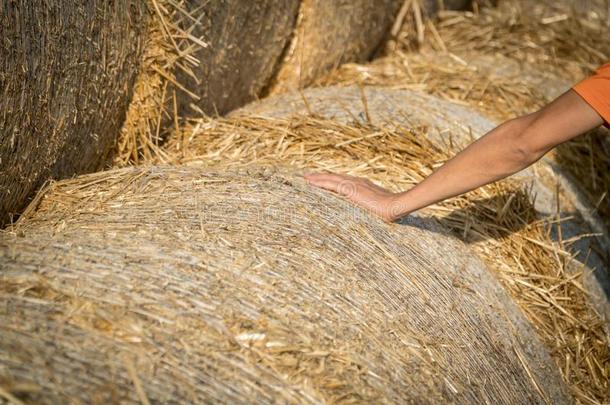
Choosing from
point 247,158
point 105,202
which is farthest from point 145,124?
point 105,202

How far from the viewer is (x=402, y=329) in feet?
6.50

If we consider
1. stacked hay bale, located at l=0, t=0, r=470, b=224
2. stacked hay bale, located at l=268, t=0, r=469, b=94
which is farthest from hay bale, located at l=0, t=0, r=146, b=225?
stacked hay bale, located at l=268, t=0, r=469, b=94

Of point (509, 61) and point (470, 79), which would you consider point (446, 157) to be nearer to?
point (470, 79)

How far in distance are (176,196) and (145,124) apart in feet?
2.55

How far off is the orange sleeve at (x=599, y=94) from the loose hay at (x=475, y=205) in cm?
74

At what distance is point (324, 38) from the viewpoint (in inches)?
151

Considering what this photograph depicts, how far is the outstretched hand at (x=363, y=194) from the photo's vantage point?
241 centimetres

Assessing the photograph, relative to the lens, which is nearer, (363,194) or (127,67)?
(363,194)

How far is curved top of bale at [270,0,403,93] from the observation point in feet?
12.2

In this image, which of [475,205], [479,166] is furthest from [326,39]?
[479,166]

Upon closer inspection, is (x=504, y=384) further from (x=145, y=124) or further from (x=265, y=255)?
(x=145, y=124)

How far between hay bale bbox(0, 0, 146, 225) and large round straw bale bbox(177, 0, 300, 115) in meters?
0.34

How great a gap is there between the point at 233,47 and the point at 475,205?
44.7 inches

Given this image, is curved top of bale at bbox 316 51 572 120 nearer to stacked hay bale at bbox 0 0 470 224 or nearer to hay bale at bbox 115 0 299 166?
stacked hay bale at bbox 0 0 470 224
